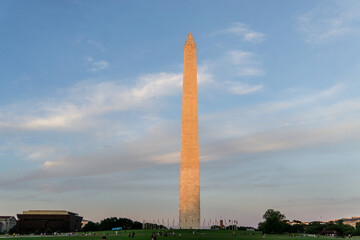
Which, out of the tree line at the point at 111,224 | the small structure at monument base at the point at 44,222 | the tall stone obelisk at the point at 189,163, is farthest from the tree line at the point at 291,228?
the small structure at monument base at the point at 44,222

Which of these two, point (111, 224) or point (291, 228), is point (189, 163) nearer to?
point (291, 228)

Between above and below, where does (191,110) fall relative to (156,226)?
above

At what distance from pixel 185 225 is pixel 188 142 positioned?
14.8 metres

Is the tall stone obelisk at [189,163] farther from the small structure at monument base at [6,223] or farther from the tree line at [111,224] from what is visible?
the small structure at monument base at [6,223]

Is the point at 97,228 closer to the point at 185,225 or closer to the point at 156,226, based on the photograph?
the point at 156,226

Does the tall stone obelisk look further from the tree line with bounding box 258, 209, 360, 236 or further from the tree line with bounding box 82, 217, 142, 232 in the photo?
the tree line with bounding box 82, 217, 142, 232

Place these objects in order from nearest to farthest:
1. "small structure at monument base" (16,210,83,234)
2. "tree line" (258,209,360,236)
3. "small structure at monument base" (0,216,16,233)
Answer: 1. "tree line" (258,209,360,236)
2. "small structure at monument base" (16,210,83,234)
3. "small structure at monument base" (0,216,16,233)

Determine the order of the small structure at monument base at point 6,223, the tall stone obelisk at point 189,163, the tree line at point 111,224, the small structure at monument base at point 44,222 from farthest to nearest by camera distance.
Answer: the small structure at monument base at point 6,223, the tree line at point 111,224, the small structure at monument base at point 44,222, the tall stone obelisk at point 189,163

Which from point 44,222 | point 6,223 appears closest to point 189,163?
point 44,222

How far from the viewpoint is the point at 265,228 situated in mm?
78000

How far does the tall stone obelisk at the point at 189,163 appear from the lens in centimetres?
6612

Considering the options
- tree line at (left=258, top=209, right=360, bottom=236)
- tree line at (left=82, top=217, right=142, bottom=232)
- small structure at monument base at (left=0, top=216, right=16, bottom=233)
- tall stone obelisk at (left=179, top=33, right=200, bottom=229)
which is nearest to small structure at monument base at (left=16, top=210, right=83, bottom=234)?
tree line at (left=82, top=217, right=142, bottom=232)

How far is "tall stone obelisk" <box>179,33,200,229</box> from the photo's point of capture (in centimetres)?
6612

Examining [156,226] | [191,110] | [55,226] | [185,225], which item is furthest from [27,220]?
[191,110]
